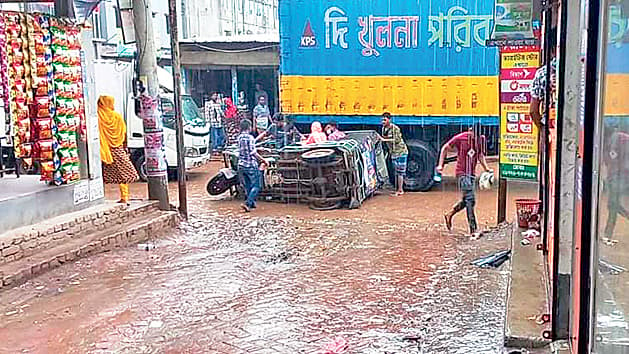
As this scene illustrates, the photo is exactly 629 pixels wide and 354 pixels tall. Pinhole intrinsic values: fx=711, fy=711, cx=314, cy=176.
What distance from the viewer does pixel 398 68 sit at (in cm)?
1421

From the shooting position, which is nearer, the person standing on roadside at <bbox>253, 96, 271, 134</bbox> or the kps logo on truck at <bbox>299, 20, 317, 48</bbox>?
the kps logo on truck at <bbox>299, 20, 317, 48</bbox>

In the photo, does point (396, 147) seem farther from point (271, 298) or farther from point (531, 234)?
point (271, 298)

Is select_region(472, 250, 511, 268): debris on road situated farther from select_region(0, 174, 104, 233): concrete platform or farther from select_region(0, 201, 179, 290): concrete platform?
select_region(0, 174, 104, 233): concrete platform

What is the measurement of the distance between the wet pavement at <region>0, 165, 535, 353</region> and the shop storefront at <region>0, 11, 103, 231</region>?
3.40ft

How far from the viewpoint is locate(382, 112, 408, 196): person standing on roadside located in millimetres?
13477

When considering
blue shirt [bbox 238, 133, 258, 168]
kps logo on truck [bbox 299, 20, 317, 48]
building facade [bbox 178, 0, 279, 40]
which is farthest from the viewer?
building facade [bbox 178, 0, 279, 40]

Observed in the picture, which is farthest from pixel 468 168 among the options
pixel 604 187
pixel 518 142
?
pixel 604 187

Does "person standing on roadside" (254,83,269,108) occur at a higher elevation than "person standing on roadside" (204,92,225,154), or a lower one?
higher

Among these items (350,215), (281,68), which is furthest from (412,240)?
(281,68)

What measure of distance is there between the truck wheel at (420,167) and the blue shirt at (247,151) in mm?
3442

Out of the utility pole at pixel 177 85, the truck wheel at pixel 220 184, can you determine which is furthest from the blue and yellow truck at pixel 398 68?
the utility pole at pixel 177 85

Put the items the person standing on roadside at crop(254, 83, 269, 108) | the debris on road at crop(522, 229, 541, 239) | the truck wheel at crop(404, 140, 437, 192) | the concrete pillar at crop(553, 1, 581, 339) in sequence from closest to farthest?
the concrete pillar at crop(553, 1, 581, 339), the debris on road at crop(522, 229, 541, 239), the truck wheel at crop(404, 140, 437, 192), the person standing on roadside at crop(254, 83, 269, 108)

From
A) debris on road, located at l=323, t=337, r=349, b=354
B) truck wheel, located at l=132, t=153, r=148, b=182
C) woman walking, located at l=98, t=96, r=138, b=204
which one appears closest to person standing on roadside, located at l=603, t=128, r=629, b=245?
debris on road, located at l=323, t=337, r=349, b=354

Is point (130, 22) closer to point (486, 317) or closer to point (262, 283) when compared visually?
point (262, 283)
